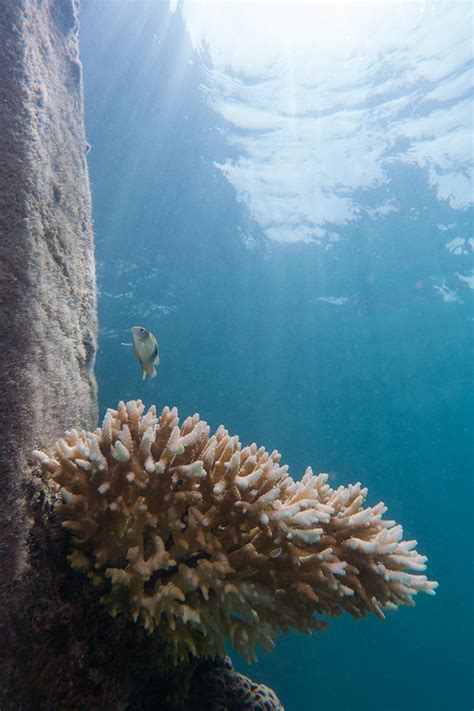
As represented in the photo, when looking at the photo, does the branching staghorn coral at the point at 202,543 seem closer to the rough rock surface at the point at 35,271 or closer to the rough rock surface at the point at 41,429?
the rough rock surface at the point at 41,429

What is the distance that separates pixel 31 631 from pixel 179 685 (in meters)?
1.35

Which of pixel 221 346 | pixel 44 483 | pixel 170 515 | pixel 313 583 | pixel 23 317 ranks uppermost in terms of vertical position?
pixel 221 346

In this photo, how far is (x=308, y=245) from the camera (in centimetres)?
2373

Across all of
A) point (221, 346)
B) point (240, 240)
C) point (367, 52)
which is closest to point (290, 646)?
point (221, 346)

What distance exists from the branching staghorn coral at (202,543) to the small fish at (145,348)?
3.36ft

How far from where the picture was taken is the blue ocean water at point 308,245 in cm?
1480

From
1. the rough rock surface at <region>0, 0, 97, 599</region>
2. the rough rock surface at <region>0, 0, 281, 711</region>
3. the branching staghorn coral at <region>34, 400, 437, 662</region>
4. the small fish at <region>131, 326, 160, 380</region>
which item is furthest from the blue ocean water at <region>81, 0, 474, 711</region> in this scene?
the branching staghorn coral at <region>34, 400, 437, 662</region>

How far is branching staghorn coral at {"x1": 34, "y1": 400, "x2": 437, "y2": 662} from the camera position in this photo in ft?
7.13

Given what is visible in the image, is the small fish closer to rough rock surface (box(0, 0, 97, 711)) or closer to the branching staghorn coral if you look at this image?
rough rock surface (box(0, 0, 97, 711))

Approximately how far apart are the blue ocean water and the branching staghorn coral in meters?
15.0

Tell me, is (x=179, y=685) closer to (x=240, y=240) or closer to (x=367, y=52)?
(x=367, y=52)

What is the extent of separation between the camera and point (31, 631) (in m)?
1.95

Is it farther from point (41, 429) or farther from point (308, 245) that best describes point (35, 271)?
point (308, 245)

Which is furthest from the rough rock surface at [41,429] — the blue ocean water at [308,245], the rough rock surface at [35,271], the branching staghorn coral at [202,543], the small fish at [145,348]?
the blue ocean water at [308,245]
